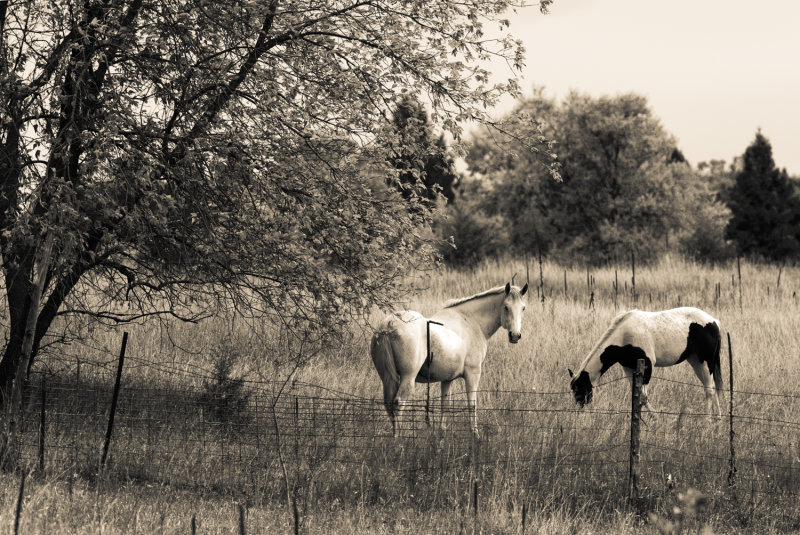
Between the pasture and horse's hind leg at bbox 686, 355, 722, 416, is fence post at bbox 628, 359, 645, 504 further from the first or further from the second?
horse's hind leg at bbox 686, 355, 722, 416

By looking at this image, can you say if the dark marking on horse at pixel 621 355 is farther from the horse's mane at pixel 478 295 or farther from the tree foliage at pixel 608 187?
the tree foliage at pixel 608 187

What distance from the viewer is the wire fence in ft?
32.2

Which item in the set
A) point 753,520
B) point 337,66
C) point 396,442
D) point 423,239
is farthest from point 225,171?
point 753,520

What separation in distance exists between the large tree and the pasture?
130 cm

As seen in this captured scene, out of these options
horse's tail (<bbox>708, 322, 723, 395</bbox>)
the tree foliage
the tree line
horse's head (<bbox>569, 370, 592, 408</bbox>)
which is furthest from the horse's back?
the tree foliage

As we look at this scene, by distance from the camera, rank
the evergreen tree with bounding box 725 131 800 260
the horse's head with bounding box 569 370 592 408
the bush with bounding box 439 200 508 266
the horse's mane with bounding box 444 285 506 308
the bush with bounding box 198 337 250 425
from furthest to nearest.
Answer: the evergreen tree with bounding box 725 131 800 260 < the bush with bounding box 439 200 508 266 < the horse's head with bounding box 569 370 592 408 < the horse's mane with bounding box 444 285 506 308 < the bush with bounding box 198 337 250 425

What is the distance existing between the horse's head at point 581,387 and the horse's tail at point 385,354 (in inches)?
125

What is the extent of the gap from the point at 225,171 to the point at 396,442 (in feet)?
12.7

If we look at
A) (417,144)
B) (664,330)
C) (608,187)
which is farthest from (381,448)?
(608,187)

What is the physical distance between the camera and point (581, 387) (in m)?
13.7

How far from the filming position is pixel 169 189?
35.9ft

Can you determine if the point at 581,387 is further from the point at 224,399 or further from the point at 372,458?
Result: the point at 224,399

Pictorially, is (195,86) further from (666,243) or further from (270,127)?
(666,243)

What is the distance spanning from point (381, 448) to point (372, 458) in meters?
0.17
